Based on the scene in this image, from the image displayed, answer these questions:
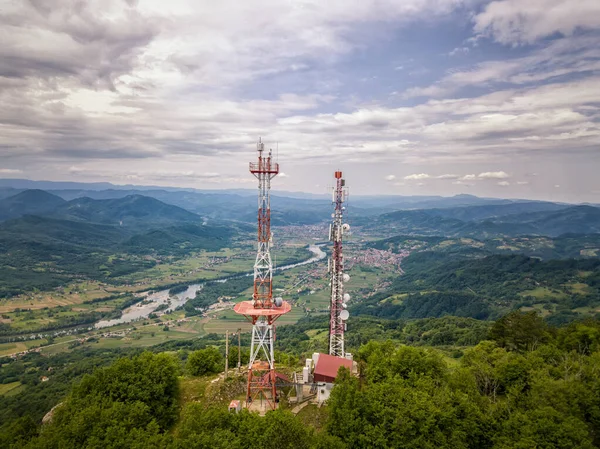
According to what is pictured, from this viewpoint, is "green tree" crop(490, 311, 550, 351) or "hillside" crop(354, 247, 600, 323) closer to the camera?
"green tree" crop(490, 311, 550, 351)

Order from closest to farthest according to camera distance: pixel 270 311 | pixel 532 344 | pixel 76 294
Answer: pixel 270 311, pixel 532 344, pixel 76 294

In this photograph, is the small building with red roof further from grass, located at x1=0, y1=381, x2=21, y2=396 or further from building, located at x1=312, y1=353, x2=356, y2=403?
grass, located at x1=0, y1=381, x2=21, y2=396

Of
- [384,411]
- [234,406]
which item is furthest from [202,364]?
[384,411]

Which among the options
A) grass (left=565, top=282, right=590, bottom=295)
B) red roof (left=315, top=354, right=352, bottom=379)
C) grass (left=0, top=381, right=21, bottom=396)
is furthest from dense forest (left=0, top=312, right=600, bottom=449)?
grass (left=565, top=282, right=590, bottom=295)

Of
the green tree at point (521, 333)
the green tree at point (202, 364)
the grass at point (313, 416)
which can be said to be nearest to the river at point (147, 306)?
the green tree at point (202, 364)

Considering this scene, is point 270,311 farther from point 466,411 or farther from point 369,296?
point 369,296

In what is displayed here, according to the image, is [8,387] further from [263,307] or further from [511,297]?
[511,297]

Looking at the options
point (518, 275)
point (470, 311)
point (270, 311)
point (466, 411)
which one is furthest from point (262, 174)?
point (518, 275)
